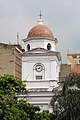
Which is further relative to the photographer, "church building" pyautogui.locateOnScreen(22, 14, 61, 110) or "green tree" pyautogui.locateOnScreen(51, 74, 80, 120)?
"church building" pyautogui.locateOnScreen(22, 14, 61, 110)

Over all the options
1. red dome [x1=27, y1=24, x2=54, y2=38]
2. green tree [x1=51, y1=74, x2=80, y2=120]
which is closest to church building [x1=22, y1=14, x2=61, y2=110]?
red dome [x1=27, y1=24, x2=54, y2=38]

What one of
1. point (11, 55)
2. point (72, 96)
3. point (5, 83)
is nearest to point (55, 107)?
point (72, 96)

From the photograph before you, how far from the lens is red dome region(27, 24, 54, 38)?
2322 inches

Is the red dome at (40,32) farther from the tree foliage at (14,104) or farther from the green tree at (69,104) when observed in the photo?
the green tree at (69,104)

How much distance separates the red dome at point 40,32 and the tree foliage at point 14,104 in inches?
797

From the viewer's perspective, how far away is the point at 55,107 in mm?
36625

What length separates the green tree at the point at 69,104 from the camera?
35719 mm

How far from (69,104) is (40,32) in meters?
24.3

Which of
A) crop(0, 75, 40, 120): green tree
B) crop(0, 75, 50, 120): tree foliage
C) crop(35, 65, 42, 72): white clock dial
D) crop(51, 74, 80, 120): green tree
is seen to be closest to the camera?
crop(0, 75, 40, 120): green tree

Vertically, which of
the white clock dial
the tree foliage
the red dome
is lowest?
the tree foliage

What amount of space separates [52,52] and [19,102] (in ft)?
71.2

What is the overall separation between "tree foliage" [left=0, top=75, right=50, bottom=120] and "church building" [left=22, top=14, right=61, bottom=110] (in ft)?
64.2

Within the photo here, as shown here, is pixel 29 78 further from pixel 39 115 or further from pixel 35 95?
pixel 39 115

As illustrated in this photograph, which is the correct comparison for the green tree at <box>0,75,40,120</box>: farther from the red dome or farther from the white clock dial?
the red dome
